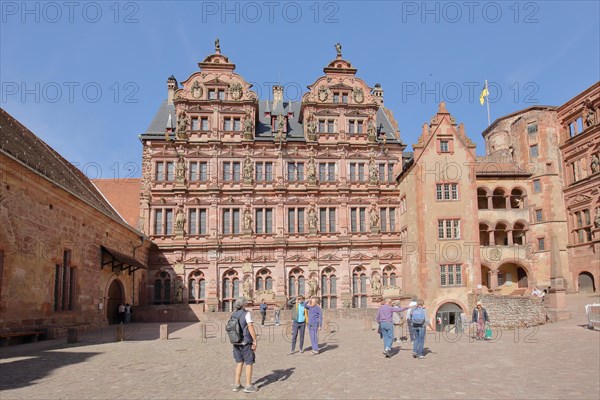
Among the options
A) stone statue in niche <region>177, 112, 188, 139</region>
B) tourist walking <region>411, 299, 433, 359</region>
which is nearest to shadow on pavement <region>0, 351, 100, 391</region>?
tourist walking <region>411, 299, 433, 359</region>

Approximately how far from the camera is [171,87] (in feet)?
139

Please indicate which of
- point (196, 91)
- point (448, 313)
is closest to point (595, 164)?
point (448, 313)

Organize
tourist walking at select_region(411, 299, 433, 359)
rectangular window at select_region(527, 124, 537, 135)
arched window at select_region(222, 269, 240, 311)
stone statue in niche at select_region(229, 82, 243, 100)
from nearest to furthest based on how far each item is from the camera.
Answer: tourist walking at select_region(411, 299, 433, 359)
arched window at select_region(222, 269, 240, 311)
stone statue in niche at select_region(229, 82, 243, 100)
rectangular window at select_region(527, 124, 537, 135)

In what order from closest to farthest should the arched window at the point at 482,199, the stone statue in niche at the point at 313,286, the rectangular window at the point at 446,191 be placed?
1. the rectangular window at the point at 446,191
2. the stone statue in niche at the point at 313,286
3. the arched window at the point at 482,199

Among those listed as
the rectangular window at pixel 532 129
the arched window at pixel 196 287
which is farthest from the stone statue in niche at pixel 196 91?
the rectangular window at pixel 532 129

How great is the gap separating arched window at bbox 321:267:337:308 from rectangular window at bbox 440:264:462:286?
26.2 ft

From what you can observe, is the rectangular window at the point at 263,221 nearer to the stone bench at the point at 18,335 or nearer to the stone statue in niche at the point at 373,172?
the stone statue in niche at the point at 373,172

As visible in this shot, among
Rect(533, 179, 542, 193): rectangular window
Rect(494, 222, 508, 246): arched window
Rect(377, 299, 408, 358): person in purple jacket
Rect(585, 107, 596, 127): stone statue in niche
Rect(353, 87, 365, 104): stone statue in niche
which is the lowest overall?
Rect(377, 299, 408, 358): person in purple jacket

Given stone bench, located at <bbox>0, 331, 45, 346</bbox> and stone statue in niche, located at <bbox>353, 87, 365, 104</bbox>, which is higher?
stone statue in niche, located at <bbox>353, 87, 365, 104</bbox>

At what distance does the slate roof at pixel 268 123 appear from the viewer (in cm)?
3819

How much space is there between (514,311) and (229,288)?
1919 cm

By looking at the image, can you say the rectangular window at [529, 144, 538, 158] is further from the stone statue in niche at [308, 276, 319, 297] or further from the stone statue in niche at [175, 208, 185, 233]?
the stone statue in niche at [175, 208, 185, 233]

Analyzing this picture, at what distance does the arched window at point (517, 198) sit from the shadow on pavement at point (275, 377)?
35.2m

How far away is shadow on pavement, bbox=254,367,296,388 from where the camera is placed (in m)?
10.3
